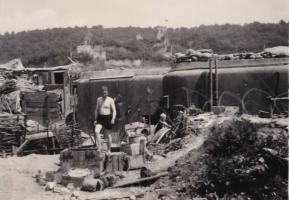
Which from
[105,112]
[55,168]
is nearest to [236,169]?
[105,112]

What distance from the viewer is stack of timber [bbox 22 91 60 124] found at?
2408 centimetres

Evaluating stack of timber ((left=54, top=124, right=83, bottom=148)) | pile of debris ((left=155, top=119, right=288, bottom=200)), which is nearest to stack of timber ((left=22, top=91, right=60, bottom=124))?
stack of timber ((left=54, top=124, right=83, bottom=148))

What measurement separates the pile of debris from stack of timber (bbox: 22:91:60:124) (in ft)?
50.0

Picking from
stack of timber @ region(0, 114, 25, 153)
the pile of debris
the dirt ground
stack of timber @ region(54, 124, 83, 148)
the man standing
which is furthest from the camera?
stack of timber @ region(54, 124, 83, 148)

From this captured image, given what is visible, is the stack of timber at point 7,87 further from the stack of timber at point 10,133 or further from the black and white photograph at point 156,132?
the stack of timber at point 10,133

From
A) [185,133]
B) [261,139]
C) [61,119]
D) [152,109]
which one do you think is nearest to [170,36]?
[61,119]

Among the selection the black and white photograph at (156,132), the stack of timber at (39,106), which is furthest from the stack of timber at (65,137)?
the stack of timber at (39,106)

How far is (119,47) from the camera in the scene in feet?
195

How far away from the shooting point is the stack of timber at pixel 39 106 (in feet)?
79.0

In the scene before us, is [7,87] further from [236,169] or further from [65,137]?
[236,169]

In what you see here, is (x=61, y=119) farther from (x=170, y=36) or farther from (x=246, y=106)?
(x=170, y=36)

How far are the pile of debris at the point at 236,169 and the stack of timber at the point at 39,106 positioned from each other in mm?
15235

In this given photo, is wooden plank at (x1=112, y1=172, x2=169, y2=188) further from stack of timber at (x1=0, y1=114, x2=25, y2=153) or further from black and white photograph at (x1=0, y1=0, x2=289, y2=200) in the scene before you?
stack of timber at (x1=0, y1=114, x2=25, y2=153)

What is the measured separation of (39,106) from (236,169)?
1727cm
